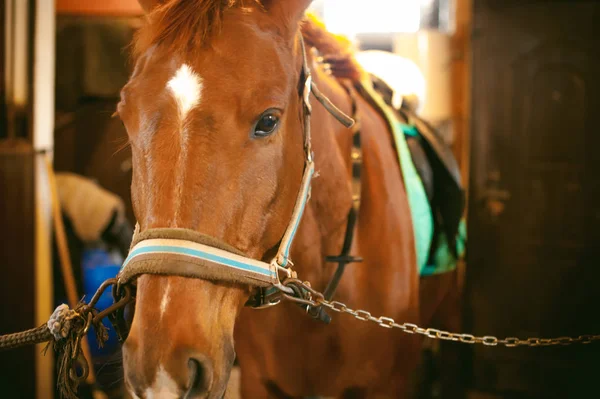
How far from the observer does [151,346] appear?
936mm

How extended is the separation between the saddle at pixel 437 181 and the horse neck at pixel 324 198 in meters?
0.70

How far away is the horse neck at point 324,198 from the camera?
150cm

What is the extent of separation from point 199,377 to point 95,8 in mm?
3860

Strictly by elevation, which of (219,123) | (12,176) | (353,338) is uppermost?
(219,123)

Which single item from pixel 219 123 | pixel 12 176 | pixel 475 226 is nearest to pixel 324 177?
pixel 219 123

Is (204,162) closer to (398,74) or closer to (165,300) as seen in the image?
(165,300)

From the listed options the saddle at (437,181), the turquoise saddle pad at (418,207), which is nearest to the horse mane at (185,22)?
the turquoise saddle pad at (418,207)

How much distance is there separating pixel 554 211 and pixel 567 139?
0.48 meters

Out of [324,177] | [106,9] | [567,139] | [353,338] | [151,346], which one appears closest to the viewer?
[151,346]

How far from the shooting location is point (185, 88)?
3.49 ft

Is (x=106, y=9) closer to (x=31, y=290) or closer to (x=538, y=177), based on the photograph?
(x=31, y=290)

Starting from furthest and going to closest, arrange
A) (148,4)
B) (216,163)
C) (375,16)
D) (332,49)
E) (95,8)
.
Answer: (375,16), (95,8), (332,49), (148,4), (216,163)

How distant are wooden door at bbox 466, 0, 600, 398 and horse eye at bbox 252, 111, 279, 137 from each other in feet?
8.63

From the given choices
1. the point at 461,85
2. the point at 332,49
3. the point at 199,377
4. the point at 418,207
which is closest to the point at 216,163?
the point at 199,377
